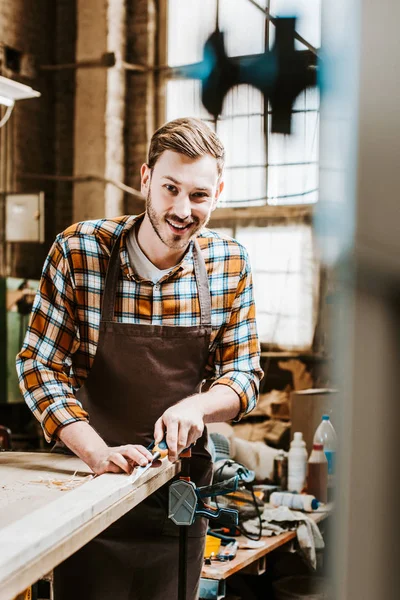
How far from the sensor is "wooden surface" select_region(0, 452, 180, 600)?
0.92 m

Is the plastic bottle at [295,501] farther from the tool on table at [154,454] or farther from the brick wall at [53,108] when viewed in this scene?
the tool on table at [154,454]

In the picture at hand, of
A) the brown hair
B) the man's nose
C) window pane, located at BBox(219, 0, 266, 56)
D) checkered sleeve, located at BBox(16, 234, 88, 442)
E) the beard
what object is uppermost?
window pane, located at BBox(219, 0, 266, 56)

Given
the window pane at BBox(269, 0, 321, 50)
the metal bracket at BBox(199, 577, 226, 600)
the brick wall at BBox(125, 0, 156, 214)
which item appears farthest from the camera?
the brick wall at BBox(125, 0, 156, 214)

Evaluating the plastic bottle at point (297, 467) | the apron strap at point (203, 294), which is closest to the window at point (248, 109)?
the plastic bottle at point (297, 467)

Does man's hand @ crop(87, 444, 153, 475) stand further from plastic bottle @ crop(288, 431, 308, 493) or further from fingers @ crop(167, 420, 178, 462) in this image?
plastic bottle @ crop(288, 431, 308, 493)

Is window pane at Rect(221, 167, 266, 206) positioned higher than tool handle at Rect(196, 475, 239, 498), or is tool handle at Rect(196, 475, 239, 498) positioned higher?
window pane at Rect(221, 167, 266, 206)

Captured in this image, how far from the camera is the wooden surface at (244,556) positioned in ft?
9.29

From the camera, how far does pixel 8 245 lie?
476cm

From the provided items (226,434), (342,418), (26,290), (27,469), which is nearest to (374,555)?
(342,418)

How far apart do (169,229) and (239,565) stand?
5.43 ft

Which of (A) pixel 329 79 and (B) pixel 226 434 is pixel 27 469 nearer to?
(A) pixel 329 79

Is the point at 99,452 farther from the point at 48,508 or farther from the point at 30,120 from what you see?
the point at 30,120

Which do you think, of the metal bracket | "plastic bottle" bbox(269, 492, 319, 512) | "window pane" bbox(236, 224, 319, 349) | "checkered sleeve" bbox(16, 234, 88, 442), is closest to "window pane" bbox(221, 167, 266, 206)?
"window pane" bbox(236, 224, 319, 349)

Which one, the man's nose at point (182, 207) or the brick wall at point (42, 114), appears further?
the brick wall at point (42, 114)
